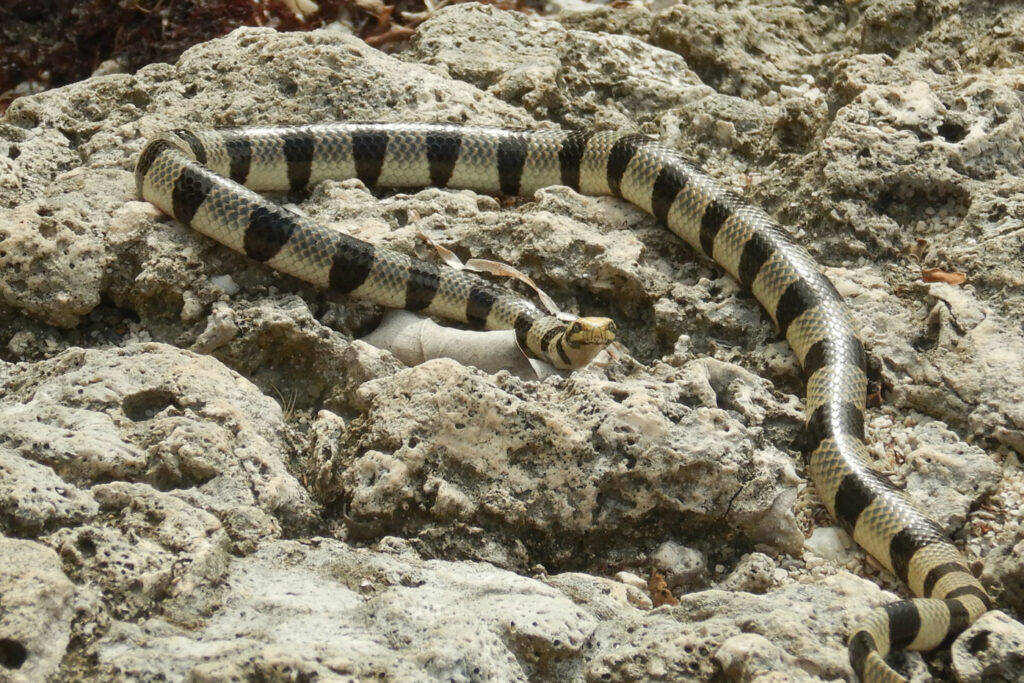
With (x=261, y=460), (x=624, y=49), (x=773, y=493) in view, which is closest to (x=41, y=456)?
(x=261, y=460)

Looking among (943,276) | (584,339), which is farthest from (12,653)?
(943,276)

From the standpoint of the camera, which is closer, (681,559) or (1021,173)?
(681,559)

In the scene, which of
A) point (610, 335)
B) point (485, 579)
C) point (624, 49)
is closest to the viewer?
point (485, 579)

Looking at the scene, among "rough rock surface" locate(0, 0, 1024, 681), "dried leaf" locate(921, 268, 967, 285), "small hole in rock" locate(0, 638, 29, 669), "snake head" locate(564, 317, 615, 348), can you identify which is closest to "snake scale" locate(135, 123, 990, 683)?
"snake head" locate(564, 317, 615, 348)

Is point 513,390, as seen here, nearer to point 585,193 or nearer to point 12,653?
point 12,653

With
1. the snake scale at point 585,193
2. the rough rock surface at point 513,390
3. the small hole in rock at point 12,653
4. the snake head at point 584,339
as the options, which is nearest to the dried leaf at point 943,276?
the rough rock surface at point 513,390

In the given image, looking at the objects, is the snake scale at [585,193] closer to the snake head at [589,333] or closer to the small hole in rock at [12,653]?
the snake head at [589,333]

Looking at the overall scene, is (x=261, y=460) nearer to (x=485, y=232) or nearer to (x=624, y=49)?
(x=485, y=232)
